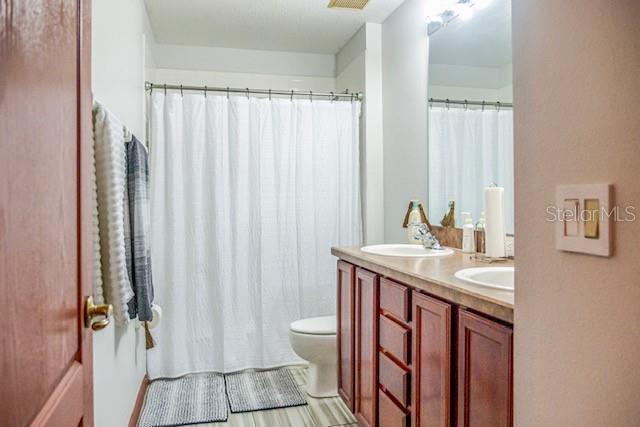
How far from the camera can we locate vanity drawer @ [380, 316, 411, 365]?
166cm

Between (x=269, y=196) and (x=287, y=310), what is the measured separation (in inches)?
30.6

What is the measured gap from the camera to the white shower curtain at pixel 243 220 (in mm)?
2963

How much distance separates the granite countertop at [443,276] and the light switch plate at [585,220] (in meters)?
0.30

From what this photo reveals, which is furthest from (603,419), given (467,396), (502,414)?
(467,396)

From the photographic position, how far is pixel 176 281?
2.97 m

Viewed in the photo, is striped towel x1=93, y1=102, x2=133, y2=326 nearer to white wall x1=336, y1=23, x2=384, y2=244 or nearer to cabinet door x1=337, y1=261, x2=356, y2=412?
cabinet door x1=337, y1=261, x2=356, y2=412

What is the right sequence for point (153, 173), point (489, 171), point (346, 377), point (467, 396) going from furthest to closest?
point (153, 173), point (346, 377), point (489, 171), point (467, 396)

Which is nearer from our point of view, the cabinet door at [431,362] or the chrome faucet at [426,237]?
the cabinet door at [431,362]

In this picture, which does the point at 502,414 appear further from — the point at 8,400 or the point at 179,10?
the point at 179,10

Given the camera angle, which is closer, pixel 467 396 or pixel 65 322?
pixel 65 322

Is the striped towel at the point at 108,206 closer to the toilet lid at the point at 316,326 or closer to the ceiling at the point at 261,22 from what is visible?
the toilet lid at the point at 316,326

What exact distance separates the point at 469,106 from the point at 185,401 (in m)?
2.23

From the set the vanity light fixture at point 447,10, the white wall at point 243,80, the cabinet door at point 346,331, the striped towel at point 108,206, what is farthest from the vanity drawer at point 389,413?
the white wall at point 243,80

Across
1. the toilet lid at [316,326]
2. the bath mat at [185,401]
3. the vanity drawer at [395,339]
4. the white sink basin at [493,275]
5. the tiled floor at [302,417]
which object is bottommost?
the tiled floor at [302,417]
